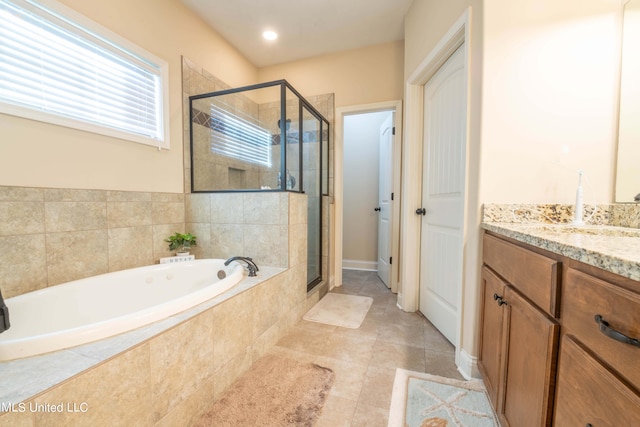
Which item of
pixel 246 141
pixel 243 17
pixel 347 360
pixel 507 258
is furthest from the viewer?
pixel 246 141

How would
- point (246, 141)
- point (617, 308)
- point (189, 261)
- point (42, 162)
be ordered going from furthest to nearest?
1. point (246, 141)
2. point (189, 261)
3. point (42, 162)
4. point (617, 308)

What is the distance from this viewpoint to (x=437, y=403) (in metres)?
1.23

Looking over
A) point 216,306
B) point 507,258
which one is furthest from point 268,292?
point 507,258

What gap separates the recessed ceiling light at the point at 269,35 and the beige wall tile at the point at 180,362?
2.69 meters

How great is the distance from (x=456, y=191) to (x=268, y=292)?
56.8 inches

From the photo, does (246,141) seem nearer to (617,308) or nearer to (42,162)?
(42,162)

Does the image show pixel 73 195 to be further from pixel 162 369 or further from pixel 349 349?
pixel 349 349

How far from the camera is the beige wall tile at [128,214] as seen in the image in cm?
169

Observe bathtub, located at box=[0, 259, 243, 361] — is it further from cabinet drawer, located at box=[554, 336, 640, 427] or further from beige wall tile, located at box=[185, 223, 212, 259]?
cabinet drawer, located at box=[554, 336, 640, 427]

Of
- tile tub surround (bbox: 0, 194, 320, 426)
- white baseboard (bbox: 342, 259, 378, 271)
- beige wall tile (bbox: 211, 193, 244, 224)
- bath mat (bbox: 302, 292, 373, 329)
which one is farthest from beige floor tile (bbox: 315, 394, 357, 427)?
white baseboard (bbox: 342, 259, 378, 271)

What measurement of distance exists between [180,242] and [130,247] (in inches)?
14.6

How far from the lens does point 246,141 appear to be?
9.08 ft

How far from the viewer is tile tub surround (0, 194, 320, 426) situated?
0.70 metres

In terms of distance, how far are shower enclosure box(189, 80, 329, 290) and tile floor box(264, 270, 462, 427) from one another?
71cm
